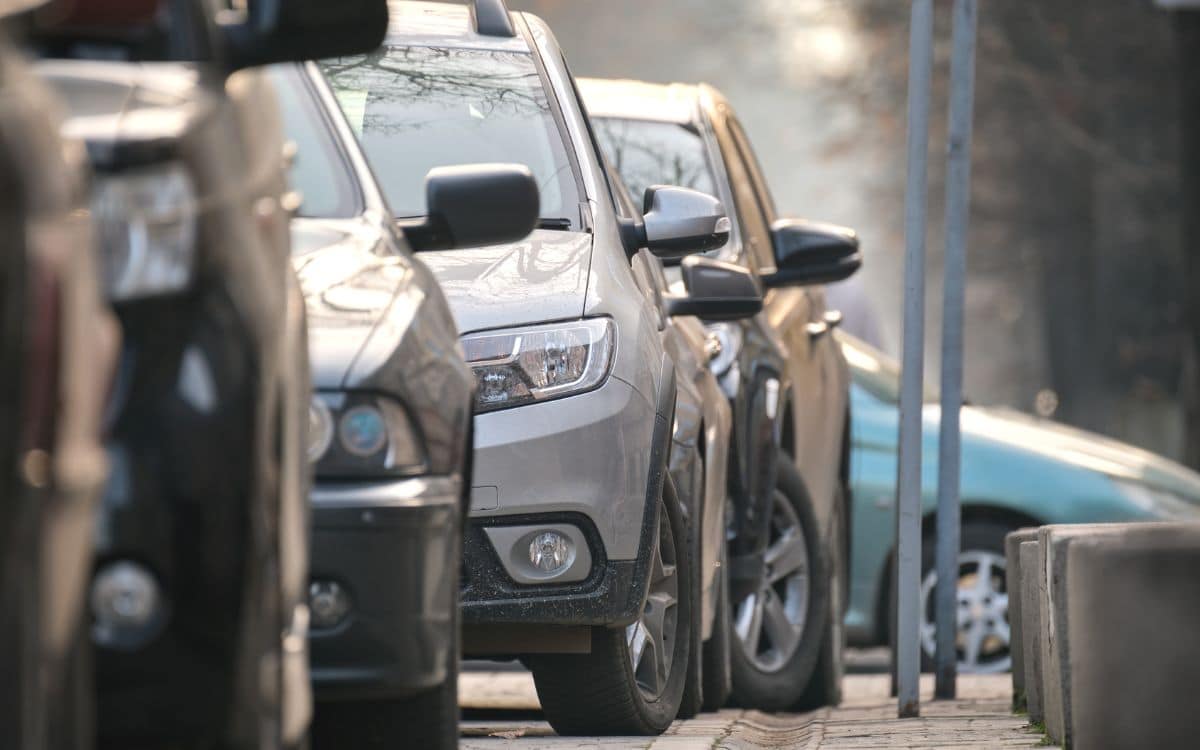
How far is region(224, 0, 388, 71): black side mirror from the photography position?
410cm

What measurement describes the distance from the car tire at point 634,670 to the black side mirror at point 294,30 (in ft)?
8.57

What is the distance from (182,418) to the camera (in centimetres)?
320

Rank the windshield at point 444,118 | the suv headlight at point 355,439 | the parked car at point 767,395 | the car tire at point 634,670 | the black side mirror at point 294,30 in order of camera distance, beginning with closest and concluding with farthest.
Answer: the black side mirror at point 294,30 → the suv headlight at point 355,439 → the car tire at point 634,670 → the windshield at point 444,118 → the parked car at point 767,395

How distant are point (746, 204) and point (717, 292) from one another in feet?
5.50

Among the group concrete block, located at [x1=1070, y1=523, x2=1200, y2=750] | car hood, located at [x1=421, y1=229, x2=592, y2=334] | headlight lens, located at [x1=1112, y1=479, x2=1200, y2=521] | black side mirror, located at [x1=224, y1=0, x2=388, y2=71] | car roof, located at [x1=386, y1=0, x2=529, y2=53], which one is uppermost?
car roof, located at [x1=386, y1=0, x2=529, y2=53]

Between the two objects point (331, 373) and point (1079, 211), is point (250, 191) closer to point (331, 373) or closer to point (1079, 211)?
point (331, 373)

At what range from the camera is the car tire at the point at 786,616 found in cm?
911

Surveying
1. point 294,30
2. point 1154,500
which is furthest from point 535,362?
point 1154,500

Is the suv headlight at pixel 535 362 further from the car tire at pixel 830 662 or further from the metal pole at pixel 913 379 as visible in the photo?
the car tire at pixel 830 662

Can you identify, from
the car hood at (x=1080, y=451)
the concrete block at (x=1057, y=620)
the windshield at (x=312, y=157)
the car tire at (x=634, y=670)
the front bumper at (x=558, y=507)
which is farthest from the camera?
the car hood at (x=1080, y=451)

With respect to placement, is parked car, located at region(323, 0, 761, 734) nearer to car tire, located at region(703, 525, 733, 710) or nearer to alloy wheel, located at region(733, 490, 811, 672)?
car tire, located at region(703, 525, 733, 710)

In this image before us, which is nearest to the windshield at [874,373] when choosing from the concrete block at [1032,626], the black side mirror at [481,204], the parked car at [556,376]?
the concrete block at [1032,626]

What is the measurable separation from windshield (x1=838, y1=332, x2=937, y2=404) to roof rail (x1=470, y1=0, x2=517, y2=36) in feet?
15.3

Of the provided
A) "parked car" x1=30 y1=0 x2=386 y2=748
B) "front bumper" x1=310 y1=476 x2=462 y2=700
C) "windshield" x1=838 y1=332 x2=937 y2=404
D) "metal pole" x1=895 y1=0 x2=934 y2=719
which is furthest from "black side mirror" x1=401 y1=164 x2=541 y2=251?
"windshield" x1=838 y1=332 x2=937 y2=404
